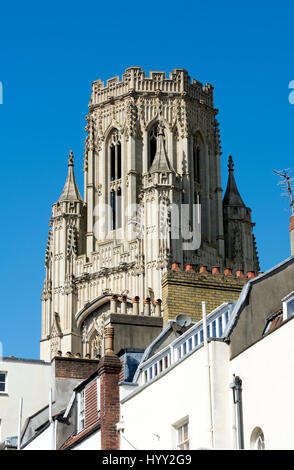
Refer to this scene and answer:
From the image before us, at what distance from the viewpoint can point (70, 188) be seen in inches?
4365

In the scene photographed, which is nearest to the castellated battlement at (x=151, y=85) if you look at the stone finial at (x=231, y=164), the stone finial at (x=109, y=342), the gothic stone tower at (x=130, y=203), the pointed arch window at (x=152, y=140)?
the gothic stone tower at (x=130, y=203)

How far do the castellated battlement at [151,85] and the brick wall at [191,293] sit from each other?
246 ft

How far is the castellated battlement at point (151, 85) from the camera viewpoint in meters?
110

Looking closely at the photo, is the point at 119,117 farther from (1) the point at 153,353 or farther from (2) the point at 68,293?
(1) the point at 153,353

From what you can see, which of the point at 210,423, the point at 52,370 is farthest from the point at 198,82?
the point at 210,423

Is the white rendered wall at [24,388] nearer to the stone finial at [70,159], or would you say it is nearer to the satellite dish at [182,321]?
the satellite dish at [182,321]

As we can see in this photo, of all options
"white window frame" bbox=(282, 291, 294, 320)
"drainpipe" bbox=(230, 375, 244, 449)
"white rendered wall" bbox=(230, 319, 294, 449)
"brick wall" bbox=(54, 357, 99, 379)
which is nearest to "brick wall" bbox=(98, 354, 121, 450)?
"drainpipe" bbox=(230, 375, 244, 449)

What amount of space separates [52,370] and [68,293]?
216 ft

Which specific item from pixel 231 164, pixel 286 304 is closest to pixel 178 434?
pixel 286 304

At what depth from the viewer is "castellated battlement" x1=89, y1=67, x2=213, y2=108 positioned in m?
110

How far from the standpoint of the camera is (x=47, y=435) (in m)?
34.8

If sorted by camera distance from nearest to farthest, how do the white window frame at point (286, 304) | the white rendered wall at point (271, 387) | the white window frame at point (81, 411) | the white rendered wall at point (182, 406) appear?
the white rendered wall at point (271, 387)
the white window frame at point (286, 304)
the white rendered wall at point (182, 406)
the white window frame at point (81, 411)

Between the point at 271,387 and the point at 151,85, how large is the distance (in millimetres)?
88821

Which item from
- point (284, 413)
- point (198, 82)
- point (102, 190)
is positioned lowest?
point (284, 413)
